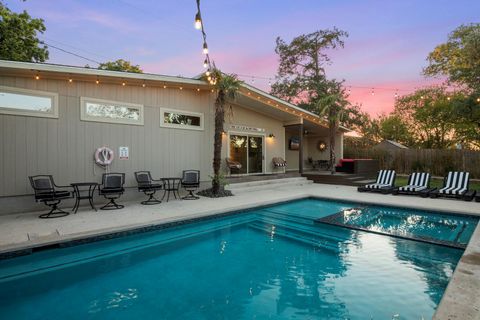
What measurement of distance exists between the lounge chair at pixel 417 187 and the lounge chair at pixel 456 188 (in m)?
0.29

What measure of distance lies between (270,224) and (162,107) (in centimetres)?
513

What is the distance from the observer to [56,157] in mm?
6473

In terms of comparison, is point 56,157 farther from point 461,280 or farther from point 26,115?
point 461,280

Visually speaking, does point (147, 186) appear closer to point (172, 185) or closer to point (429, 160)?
point (172, 185)

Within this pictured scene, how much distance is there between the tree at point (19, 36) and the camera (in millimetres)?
11688

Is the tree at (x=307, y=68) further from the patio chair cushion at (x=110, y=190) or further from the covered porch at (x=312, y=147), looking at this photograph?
the patio chair cushion at (x=110, y=190)

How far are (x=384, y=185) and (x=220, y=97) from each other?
6.68 meters

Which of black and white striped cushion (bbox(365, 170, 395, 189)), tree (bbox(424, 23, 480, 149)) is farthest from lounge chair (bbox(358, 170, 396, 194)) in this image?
tree (bbox(424, 23, 480, 149))

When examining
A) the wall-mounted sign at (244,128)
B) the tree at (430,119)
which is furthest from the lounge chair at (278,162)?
the tree at (430,119)

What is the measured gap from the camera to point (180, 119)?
8.86 metres

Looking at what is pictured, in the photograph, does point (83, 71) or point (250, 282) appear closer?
point (250, 282)

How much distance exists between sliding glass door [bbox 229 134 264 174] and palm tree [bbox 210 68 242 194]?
2363 millimetres

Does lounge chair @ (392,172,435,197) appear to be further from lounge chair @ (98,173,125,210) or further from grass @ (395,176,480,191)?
lounge chair @ (98,173,125,210)

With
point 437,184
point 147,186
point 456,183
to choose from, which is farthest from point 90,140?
point 437,184
